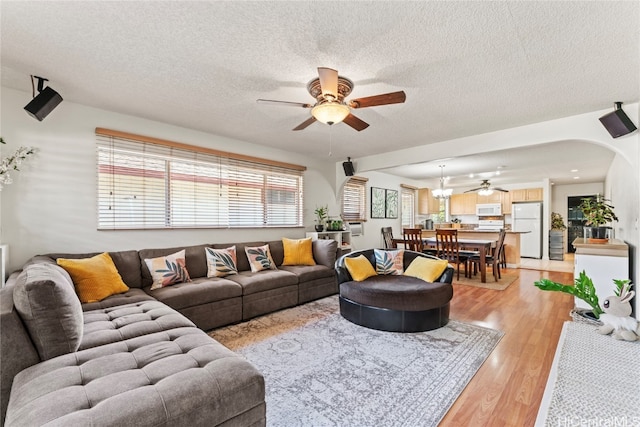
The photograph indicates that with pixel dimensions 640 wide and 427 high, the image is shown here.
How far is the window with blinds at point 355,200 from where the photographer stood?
617 cm

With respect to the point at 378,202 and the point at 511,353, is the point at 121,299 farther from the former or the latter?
the point at 378,202

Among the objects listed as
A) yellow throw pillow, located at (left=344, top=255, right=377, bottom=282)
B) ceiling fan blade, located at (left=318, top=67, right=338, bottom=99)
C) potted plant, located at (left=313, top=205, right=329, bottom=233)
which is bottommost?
yellow throw pillow, located at (left=344, top=255, right=377, bottom=282)

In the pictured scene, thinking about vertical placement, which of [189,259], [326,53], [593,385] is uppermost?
[326,53]

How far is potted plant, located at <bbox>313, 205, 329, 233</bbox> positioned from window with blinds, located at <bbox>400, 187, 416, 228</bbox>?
3.19m

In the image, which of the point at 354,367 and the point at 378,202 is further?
the point at 378,202

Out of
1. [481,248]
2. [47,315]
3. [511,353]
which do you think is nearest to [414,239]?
[481,248]

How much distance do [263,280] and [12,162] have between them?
2643mm

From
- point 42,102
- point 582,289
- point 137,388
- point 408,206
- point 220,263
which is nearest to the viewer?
point 137,388

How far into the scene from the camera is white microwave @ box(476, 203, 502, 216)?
8.80 metres

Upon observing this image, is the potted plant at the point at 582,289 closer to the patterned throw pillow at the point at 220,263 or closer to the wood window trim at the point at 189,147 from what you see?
the patterned throw pillow at the point at 220,263

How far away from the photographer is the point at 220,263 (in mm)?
3529

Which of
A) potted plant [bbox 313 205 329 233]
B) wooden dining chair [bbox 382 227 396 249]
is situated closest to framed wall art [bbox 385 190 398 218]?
wooden dining chair [bbox 382 227 396 249]

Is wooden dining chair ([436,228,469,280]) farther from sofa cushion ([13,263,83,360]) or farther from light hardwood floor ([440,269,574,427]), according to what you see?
sofa cushion ([13,263,83,360])

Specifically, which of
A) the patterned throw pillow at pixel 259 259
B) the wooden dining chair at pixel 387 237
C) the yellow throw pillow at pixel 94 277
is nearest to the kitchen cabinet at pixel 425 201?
the wooden dining chair at pixel 387 237
